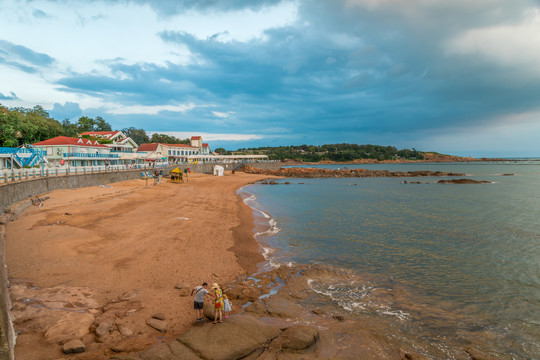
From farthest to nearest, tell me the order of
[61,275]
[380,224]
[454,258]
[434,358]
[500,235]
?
[380,224] < [500,235] < [454,258] < [61,275] < [434,358]

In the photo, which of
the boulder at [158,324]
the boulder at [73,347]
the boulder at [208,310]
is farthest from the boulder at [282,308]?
the boulder at [73,347]

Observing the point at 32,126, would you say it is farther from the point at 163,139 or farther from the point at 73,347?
the point at 163,139

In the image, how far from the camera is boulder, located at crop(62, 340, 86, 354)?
7.44 m

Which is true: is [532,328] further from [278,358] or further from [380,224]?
[380,224]

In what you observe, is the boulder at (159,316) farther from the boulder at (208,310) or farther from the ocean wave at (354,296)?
the ocean wave at (354,296)

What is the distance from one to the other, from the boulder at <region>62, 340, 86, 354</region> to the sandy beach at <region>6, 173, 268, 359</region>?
194 mm

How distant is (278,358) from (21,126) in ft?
190

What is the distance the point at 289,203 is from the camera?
38.1m

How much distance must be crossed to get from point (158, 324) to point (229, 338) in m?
2.58

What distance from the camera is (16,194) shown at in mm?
22891

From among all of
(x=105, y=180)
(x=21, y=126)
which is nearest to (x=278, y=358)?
(x=105, y=180)

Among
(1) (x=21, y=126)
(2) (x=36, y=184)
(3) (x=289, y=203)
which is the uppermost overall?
(1) (x=21, y=126)

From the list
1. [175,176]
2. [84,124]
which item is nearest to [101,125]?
[84,124]

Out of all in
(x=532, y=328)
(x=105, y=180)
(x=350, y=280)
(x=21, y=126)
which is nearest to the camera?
(x=532, y=328)
